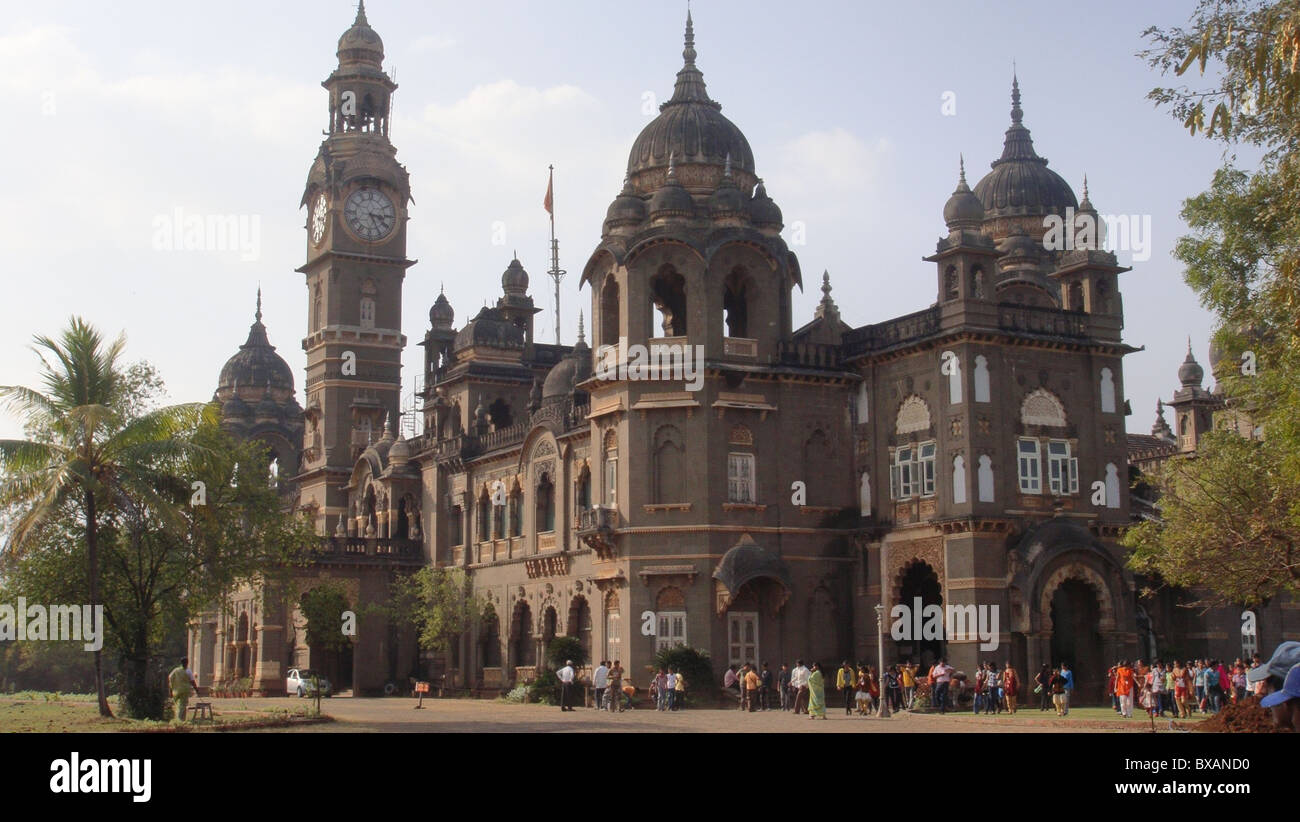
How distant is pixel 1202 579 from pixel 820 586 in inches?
631

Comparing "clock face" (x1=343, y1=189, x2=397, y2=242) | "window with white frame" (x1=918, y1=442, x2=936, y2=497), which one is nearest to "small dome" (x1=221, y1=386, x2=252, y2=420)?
"clock face" (x1=343, y1=189, x2=397, y2=242)

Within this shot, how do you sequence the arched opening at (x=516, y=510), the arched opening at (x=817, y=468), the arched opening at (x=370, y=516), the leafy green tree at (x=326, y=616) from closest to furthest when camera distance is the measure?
the arched opening at (x=817, y=468) → the leafy green tree at (x=326, y=616) → the arched opening at (x=516, y=510) → the arched opening at (x=370, y=516)

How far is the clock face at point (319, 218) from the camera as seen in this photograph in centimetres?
7519

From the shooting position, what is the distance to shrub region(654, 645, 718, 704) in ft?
143

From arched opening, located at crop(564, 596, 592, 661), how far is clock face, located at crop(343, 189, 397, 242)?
94.1 ft

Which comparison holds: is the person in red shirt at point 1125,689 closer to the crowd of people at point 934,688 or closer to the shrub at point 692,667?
the crowd of people at point 934,688

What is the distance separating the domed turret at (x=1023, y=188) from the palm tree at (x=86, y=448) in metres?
34.4

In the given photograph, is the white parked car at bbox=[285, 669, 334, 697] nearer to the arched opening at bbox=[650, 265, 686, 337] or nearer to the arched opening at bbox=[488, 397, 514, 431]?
the arched opening at bbox=[488, 397, 514, 431]

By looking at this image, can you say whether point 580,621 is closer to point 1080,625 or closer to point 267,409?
point 1080,625

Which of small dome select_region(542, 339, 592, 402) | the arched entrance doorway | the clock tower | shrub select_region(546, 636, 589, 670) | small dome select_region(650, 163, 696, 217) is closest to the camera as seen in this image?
the arched entrance doorway

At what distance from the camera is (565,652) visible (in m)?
49.0

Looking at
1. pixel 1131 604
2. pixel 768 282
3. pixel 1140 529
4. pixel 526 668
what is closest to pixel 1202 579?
pixel 1140 529

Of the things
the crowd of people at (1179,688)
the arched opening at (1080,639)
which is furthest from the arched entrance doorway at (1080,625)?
the crowd of people at (1179,688)

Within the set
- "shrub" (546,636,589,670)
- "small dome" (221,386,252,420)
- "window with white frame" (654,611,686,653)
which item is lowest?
"shrub" (546,636,589,670)
